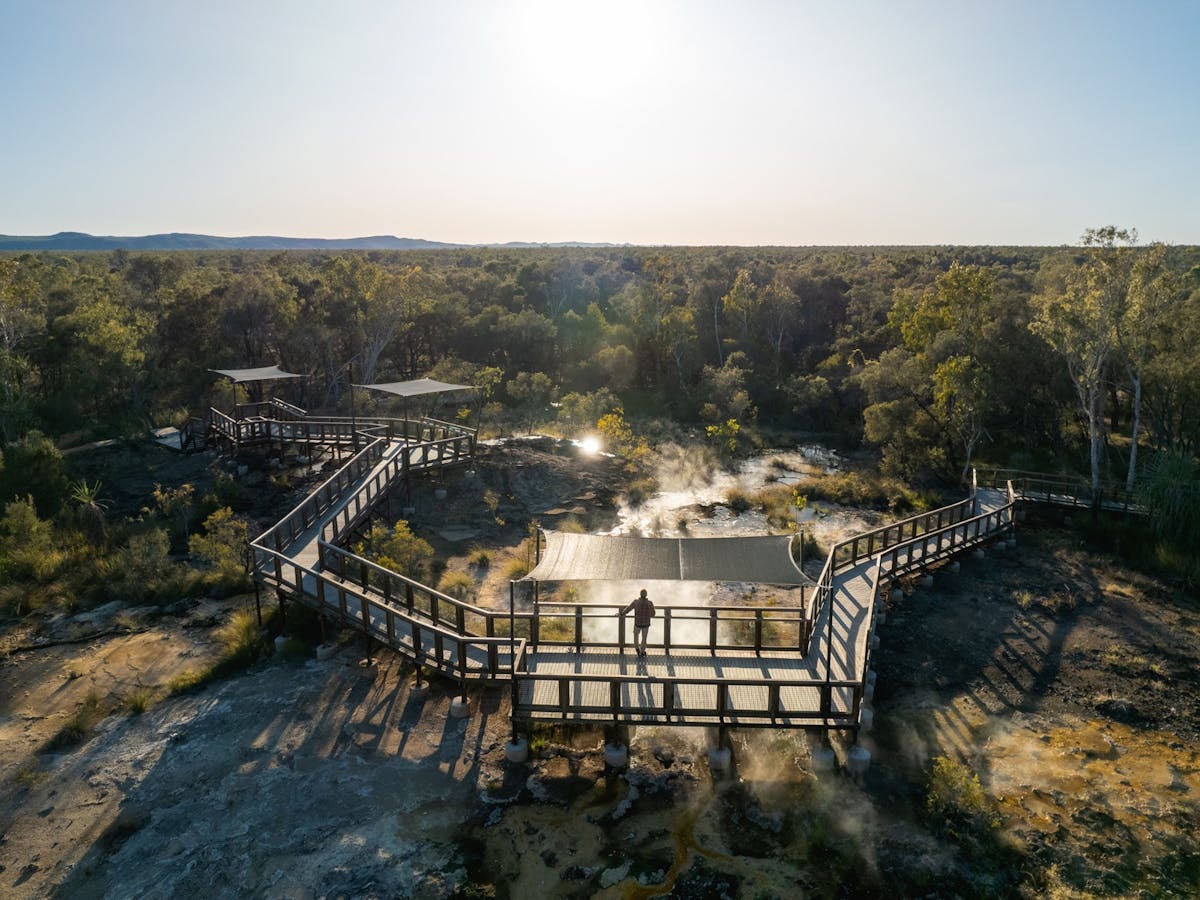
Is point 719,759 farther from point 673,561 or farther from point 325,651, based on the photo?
point 325,651

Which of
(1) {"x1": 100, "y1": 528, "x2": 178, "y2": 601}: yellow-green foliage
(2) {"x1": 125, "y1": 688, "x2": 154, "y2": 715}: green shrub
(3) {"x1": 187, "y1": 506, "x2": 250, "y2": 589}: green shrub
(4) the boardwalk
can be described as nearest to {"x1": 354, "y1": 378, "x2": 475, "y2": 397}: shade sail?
(4) the boardwalk

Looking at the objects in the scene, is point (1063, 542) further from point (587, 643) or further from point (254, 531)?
point (254, 531)

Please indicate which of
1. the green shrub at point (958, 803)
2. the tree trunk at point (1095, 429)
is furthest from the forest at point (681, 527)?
the tree trunk at point (1095, 429)

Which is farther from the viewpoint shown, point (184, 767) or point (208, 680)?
point (208, 680)

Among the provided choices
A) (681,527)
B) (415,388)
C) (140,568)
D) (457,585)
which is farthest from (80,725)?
(681,527)

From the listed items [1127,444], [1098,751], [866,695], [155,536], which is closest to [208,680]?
[155,536]

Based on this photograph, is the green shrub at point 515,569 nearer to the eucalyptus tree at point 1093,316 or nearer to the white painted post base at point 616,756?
the white painted post base at point 616,756
